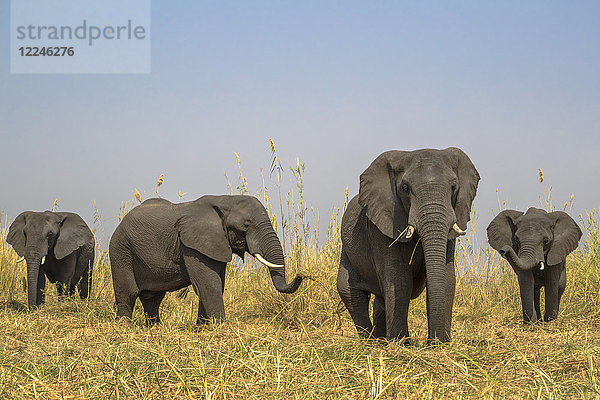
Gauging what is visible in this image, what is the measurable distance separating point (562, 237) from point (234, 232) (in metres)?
4.40

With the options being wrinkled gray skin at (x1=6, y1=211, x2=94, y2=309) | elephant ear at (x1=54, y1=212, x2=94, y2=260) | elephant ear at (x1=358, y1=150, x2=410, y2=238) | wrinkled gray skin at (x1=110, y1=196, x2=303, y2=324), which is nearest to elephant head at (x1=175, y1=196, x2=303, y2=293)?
wrinkled gray skin at (x1=110, y1=196, x2=303, y2=324)

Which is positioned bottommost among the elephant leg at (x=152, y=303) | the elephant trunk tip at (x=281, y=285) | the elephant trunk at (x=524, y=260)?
the elephant leg at (x=152, y=303)

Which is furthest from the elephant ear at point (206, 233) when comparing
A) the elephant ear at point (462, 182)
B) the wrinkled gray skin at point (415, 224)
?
the elephant ear at point (462, 182)

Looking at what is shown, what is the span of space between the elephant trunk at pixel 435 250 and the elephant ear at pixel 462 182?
299 millimetres

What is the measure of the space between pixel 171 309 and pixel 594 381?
6991 millimetres

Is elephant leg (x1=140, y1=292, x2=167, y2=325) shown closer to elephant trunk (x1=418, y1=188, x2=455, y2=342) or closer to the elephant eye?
the elephant eye

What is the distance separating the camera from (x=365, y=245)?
5.79 meters

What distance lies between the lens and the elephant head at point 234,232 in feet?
25.6

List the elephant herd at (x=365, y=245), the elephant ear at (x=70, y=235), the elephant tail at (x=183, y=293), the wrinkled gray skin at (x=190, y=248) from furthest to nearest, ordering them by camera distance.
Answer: the elephant ear at (x=70, y=235) → the elephant tail at (x=183, y=293) → the wrinkled gray skin at (x=190, y=248) → the elephant herd at (x=365, y=245)

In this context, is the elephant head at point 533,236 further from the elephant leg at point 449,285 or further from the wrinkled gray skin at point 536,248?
the elephant leg at point 449,285

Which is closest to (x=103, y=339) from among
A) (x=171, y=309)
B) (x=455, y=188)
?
(x=455, y=188)

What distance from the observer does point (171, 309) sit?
32.3 ft

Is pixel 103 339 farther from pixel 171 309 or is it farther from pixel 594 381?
pixel 171 309

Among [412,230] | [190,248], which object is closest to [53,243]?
[190,248]
